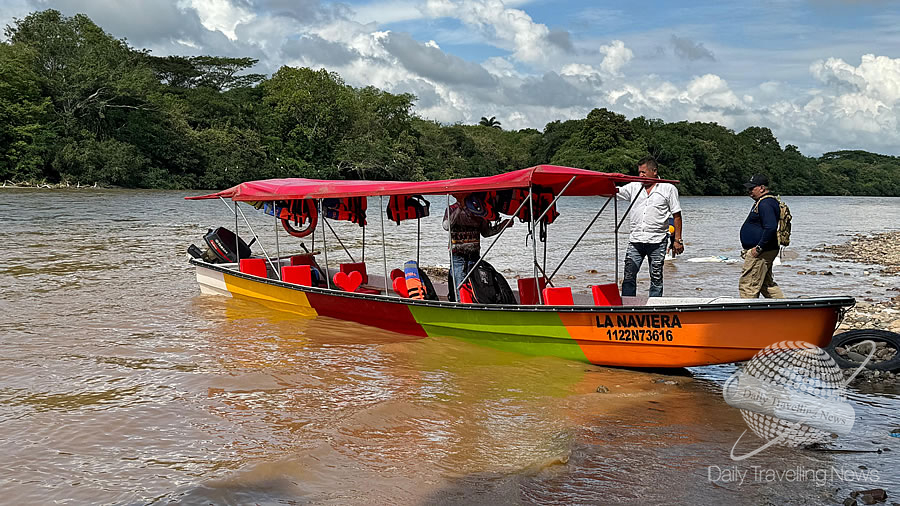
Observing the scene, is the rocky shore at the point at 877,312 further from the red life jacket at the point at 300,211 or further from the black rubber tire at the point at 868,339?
the red life jacket at the point at 300,211

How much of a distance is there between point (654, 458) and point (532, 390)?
6.19ft

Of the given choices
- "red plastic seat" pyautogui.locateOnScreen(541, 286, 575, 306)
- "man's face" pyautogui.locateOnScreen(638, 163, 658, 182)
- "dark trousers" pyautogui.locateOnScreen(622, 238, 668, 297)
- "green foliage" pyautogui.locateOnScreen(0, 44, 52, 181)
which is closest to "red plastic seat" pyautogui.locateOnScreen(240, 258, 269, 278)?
"red plastic seat" pyautogui.locateOnScreen(541, 286, 575, 306)

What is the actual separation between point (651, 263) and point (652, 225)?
0.46 metres

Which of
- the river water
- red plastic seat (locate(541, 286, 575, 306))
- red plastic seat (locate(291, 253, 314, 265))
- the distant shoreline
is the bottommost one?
the river water

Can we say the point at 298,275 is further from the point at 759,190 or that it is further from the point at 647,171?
the point at 759,190

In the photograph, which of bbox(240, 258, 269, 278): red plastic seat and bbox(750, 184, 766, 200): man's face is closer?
bbox(750, 184, 766, 200): man's face

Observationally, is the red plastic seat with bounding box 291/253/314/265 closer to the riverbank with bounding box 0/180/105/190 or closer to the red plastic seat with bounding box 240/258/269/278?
the red plastic seat with bounding box 240/258/269/278

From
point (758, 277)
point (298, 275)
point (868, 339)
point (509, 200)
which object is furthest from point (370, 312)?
point (868, 339)

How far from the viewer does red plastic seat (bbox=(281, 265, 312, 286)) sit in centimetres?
1027

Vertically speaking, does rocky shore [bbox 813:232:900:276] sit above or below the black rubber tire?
above

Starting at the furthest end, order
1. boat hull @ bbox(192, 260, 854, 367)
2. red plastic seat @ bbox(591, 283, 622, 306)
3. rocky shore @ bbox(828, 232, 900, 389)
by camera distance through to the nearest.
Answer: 1. red plastic seat @ bbox(591, 283, 622, 306)
2. rocky shore @ bbox(828, 232, 900, 389)
3. boat hull @ bbox(192, 260, 854, 367)

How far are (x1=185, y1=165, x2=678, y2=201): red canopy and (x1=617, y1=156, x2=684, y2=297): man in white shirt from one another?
24 centimetres

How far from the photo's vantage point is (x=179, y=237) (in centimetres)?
2248

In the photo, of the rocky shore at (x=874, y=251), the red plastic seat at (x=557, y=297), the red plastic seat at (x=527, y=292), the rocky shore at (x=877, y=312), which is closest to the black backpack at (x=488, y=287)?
the red plastic seat at (x=527, y=292)
